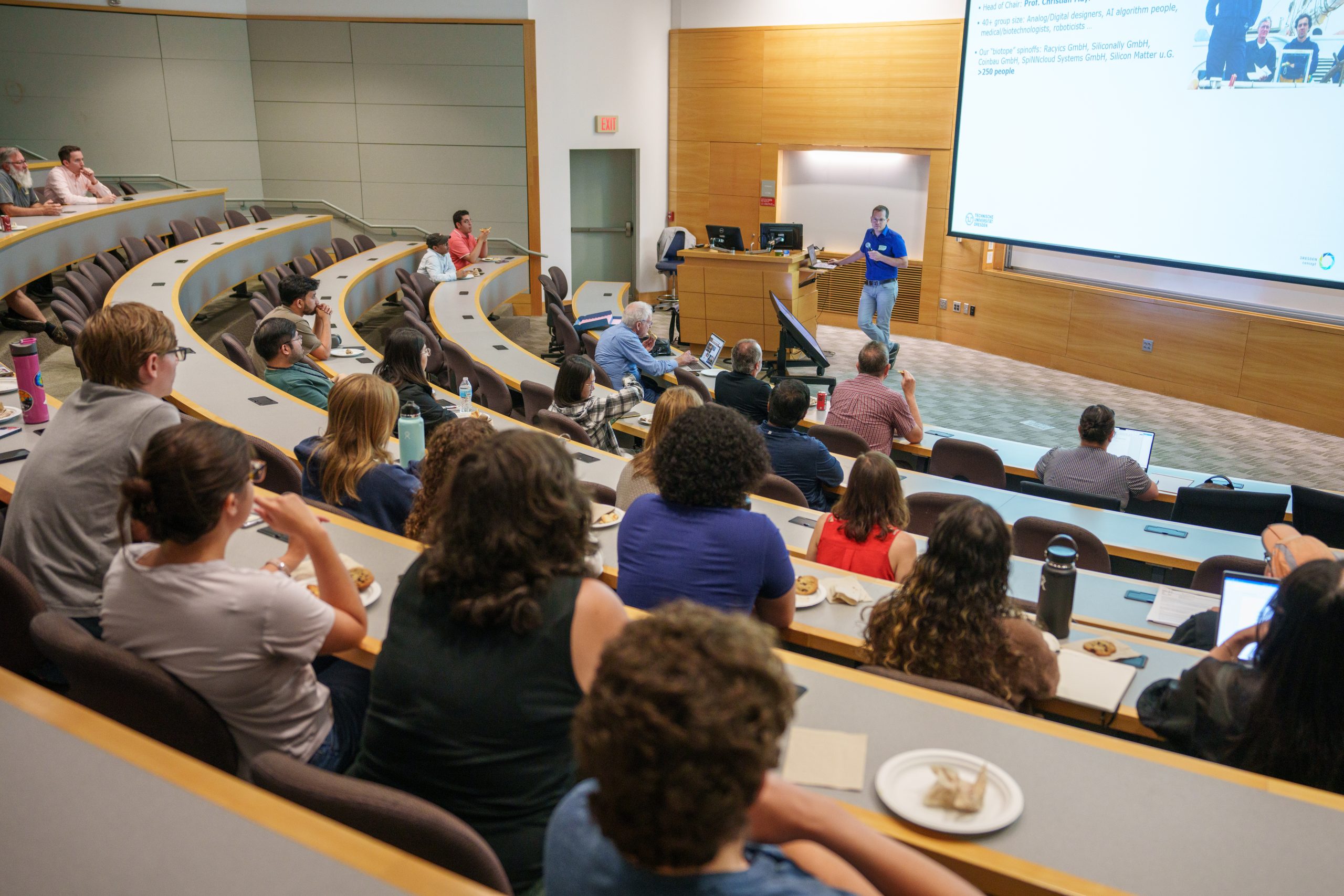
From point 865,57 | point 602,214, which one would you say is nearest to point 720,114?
point 602,214

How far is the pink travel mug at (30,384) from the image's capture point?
3.93 metres

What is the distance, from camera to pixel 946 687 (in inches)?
84.7

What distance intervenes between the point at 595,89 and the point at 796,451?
8.77 meters

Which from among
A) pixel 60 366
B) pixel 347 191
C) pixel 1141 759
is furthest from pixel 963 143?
pixel 1141 759

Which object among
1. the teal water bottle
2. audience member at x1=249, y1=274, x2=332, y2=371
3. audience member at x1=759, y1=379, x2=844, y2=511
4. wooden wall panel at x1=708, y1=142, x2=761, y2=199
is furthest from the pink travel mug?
wooden wall panel at x1=708, y1=142, x2=761, y2=199

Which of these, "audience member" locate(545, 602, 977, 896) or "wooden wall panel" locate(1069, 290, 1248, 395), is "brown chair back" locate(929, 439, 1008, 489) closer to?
"audience member" locate(545, 602, 977, 896)

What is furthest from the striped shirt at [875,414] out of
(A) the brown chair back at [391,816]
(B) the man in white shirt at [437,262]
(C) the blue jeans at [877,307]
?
(B) the man in white shirt at [437,262]

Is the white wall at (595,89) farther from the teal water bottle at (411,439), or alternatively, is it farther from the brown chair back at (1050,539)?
the brown chair back at (1050,539)

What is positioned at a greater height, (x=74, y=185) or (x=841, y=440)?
(x=74, y=185)

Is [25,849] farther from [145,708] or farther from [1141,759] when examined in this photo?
[1141,759]

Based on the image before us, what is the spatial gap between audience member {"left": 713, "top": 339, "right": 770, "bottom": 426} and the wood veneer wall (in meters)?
4.79

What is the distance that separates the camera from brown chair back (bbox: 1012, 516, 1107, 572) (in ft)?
12.6

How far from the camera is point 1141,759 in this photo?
6.27 ft

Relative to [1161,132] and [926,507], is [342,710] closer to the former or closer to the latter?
[926,507]
